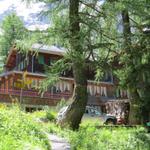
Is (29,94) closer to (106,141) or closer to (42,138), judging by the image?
(106,141)

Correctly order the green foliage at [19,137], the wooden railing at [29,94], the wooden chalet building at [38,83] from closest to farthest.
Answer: the green foliage at [19,137] → the wooden railing at [29,94] → the wooden chalet building at [38,83]

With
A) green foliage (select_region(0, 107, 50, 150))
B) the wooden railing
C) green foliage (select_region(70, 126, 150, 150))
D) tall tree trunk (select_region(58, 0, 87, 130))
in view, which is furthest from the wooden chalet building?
green foliage (select_region(0, 107, 50, 150))

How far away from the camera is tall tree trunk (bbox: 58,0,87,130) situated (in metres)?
19.7

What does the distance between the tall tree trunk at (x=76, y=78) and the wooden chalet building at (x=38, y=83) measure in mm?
19383

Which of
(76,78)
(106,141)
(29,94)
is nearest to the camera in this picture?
(106,141)

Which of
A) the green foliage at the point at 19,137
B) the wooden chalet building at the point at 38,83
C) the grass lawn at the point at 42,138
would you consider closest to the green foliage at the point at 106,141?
the grass lawn at the point at 42,138

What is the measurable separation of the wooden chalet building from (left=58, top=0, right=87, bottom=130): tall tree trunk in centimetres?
1938

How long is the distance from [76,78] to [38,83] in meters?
23.9

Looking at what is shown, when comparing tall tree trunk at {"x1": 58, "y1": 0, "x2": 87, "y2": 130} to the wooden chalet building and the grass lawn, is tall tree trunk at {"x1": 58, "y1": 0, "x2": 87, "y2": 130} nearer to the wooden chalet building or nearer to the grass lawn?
the grass lawn

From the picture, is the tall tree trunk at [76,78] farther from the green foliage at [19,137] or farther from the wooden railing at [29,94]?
the wooden railing at [29,94]

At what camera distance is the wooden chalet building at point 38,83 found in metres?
41.2

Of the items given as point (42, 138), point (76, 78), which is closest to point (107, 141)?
point (42, 138)

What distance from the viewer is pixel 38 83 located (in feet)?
146

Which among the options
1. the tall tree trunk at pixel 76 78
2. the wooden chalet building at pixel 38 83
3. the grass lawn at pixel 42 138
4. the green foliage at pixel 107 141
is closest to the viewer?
the grass lawn at pixel 42 138
